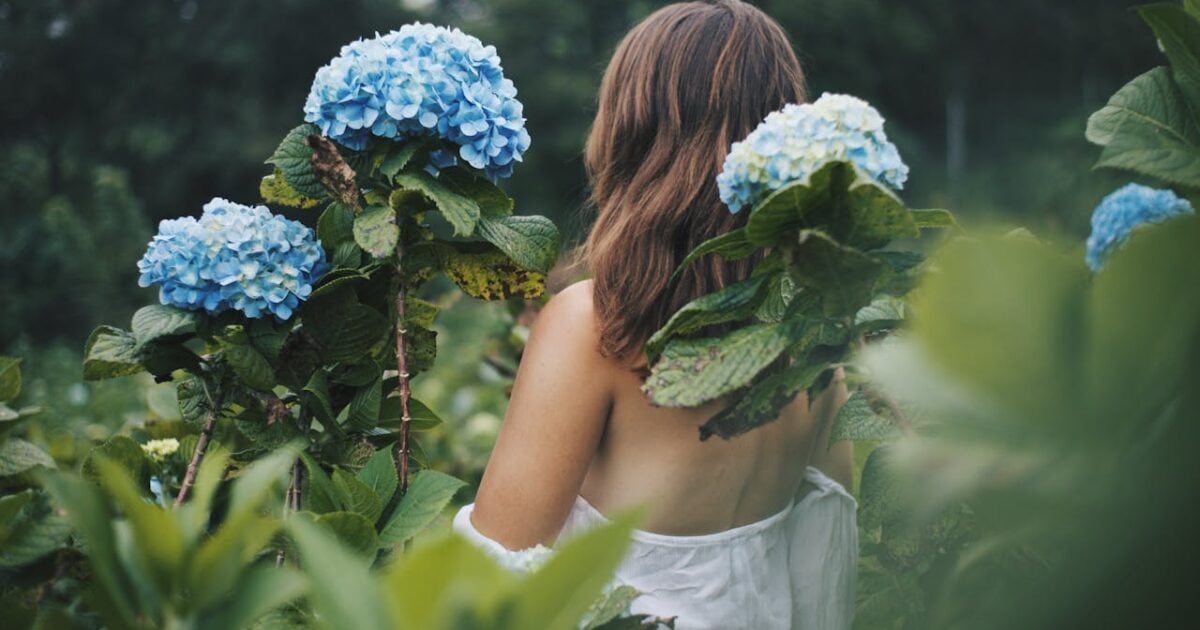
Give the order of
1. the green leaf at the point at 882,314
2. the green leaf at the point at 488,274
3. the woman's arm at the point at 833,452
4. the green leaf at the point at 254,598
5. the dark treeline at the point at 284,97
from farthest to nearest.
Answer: the dark treeline at the point at 284,97 < the woman's arm at the point at 833,452 < the green leaf at the point at 488,274 < the green leaf at the point at 882,314 < the green leaf at the point at 254,598

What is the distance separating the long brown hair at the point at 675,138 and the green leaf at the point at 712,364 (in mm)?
453

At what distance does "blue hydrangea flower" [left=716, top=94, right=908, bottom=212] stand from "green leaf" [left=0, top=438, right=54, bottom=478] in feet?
3.40

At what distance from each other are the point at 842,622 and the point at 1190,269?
1.31 metres

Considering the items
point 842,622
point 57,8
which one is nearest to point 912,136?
point 57,8


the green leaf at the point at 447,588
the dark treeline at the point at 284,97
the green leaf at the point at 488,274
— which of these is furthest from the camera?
the dark treeline at the point at 284,97

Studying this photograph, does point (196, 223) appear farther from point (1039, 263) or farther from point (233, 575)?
point (1039, 263)

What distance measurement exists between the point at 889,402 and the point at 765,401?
12cm

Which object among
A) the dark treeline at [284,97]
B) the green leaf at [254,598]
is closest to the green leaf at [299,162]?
the green leaf at [254,598]

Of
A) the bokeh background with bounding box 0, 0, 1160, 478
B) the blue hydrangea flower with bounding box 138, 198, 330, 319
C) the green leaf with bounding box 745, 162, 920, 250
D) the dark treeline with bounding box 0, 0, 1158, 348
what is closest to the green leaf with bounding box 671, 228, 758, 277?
the green leaf with bounding box 745, 162, 920, 250

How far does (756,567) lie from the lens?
1.54 m

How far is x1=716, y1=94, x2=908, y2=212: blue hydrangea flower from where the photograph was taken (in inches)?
36.4

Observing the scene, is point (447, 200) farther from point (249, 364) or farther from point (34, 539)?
point (34, 539)

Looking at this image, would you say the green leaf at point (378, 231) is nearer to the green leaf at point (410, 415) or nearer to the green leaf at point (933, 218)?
the green leaf at point (410, 415)

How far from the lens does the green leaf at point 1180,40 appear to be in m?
0.85
